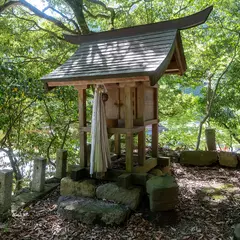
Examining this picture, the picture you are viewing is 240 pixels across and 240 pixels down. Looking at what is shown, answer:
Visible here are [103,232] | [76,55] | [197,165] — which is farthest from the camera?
[197,165]

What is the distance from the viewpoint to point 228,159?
6223mm

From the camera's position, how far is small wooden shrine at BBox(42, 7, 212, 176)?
369cm

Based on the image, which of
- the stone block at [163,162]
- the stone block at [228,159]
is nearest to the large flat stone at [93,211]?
the stone block at [163,162]

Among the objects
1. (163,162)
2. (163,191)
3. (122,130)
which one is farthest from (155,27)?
(163,191)

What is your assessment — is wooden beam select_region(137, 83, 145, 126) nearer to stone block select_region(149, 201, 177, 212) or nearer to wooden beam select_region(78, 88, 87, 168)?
wooden beam select_region(78, 88, 87, 168)

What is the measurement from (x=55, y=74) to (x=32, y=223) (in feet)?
8.69

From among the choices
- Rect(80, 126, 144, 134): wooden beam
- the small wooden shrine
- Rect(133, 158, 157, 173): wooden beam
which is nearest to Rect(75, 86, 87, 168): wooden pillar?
the small wooden shrine

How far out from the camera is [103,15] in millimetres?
8461

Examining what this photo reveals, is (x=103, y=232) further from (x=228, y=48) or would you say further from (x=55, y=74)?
(x=228, y=48)

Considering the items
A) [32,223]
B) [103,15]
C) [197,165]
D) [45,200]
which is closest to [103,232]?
[32,223]

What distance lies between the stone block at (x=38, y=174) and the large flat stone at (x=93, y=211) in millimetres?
867

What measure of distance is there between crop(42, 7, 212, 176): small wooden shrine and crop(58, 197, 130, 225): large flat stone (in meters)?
0.81

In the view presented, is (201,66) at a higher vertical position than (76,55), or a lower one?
higher

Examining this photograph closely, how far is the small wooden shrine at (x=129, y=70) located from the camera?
3.69m
